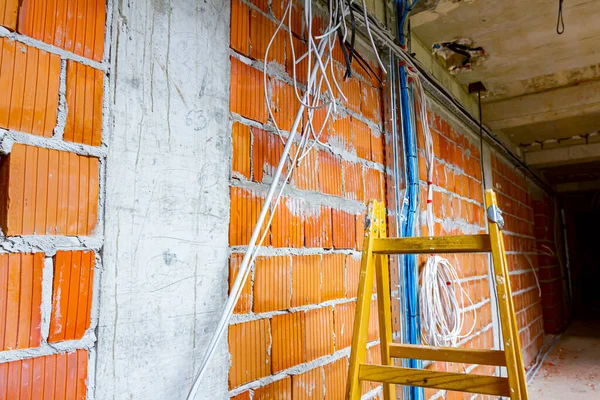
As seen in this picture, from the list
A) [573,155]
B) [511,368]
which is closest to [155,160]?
[511,368]

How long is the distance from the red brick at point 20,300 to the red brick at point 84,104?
22 centimetres

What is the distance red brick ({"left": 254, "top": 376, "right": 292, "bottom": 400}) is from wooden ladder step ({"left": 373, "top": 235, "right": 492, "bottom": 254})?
0.45 m

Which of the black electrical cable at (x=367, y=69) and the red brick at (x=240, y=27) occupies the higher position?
→ the black electrical cable at (x=367, y=69)

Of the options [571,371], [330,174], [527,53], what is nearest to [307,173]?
[330,174]

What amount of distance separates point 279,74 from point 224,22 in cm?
25

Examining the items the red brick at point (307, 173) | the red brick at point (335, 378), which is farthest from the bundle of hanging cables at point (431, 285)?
the red brick at point (307, 173)

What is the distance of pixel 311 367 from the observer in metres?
1.24

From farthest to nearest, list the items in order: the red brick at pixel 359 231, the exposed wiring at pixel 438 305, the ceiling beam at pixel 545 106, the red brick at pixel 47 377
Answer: the ceiling beam at pixel 545 106 < the exposed wiring at pixel 438 305 < the red brick at pixel 359 231 < the red brick at pixel 47 377

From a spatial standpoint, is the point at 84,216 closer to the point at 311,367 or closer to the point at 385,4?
the point at 311,367

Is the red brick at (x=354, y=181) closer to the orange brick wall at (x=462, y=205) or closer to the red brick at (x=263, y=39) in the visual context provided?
the red brick at (x=263, y=39)

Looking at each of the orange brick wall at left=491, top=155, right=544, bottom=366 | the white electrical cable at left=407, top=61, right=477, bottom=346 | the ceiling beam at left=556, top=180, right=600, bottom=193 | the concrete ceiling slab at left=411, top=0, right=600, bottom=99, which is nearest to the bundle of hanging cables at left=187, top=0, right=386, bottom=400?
the white electrical cable at left=407, top=61, right=477, bottom=346

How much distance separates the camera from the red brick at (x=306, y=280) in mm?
1208

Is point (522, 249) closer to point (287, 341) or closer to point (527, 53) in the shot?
point (527, 53)

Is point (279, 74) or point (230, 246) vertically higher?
point (279, 74)
